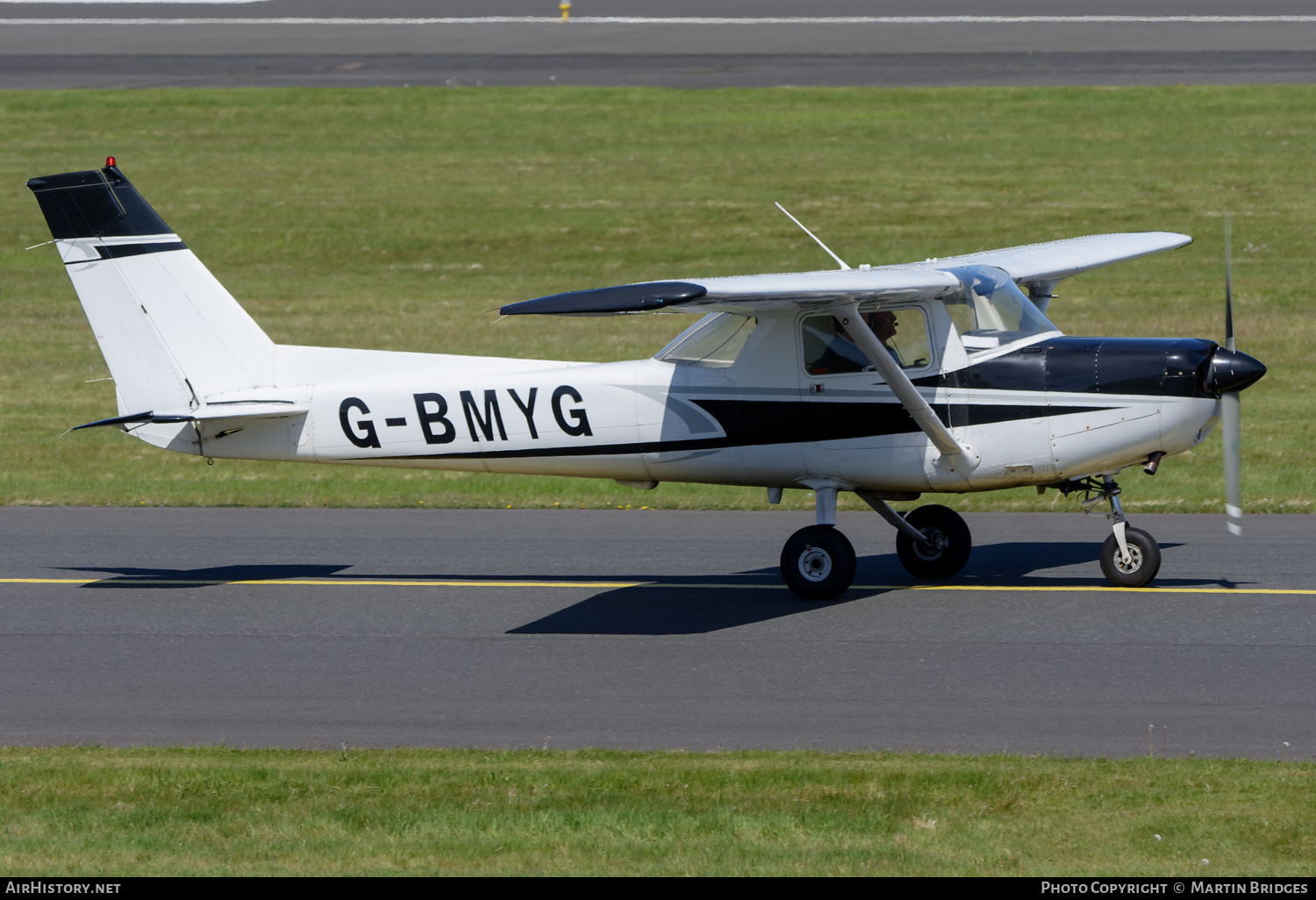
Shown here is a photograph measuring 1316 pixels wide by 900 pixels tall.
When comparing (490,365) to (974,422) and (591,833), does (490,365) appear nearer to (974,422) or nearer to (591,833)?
(974,422)


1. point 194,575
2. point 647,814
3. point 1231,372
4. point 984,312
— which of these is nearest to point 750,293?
point 984,312

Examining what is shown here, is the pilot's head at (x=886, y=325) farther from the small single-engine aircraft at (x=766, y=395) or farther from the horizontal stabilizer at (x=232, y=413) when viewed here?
the horizontal stabilizer at (x=232, y=413)

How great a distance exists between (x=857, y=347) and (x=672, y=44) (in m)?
28.7

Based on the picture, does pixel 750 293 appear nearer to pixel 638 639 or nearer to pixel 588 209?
pixel 638 639

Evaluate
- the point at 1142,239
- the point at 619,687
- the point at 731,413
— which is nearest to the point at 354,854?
the point at 619,687

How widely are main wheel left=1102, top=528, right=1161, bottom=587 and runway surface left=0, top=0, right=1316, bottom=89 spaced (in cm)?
2351

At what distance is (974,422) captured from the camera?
10.2 m

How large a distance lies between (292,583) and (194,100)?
84.1 feet

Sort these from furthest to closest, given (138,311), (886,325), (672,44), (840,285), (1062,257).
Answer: (672,44), (1062,257), (138,311), (886,325), (840,285)

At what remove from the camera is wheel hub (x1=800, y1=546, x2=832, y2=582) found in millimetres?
10406

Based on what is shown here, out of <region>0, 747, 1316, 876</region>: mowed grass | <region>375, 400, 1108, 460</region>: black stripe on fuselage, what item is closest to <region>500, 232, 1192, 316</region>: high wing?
<region>375, 400, 1108, 460</region>: black stripe on fuselage

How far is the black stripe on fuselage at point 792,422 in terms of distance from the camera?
10.3 metres

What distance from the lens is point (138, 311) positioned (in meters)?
11.2

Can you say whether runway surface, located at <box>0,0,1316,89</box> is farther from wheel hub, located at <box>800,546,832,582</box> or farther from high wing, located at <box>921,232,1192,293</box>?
wheel hub, located at <box>800,546,832,582</box>
